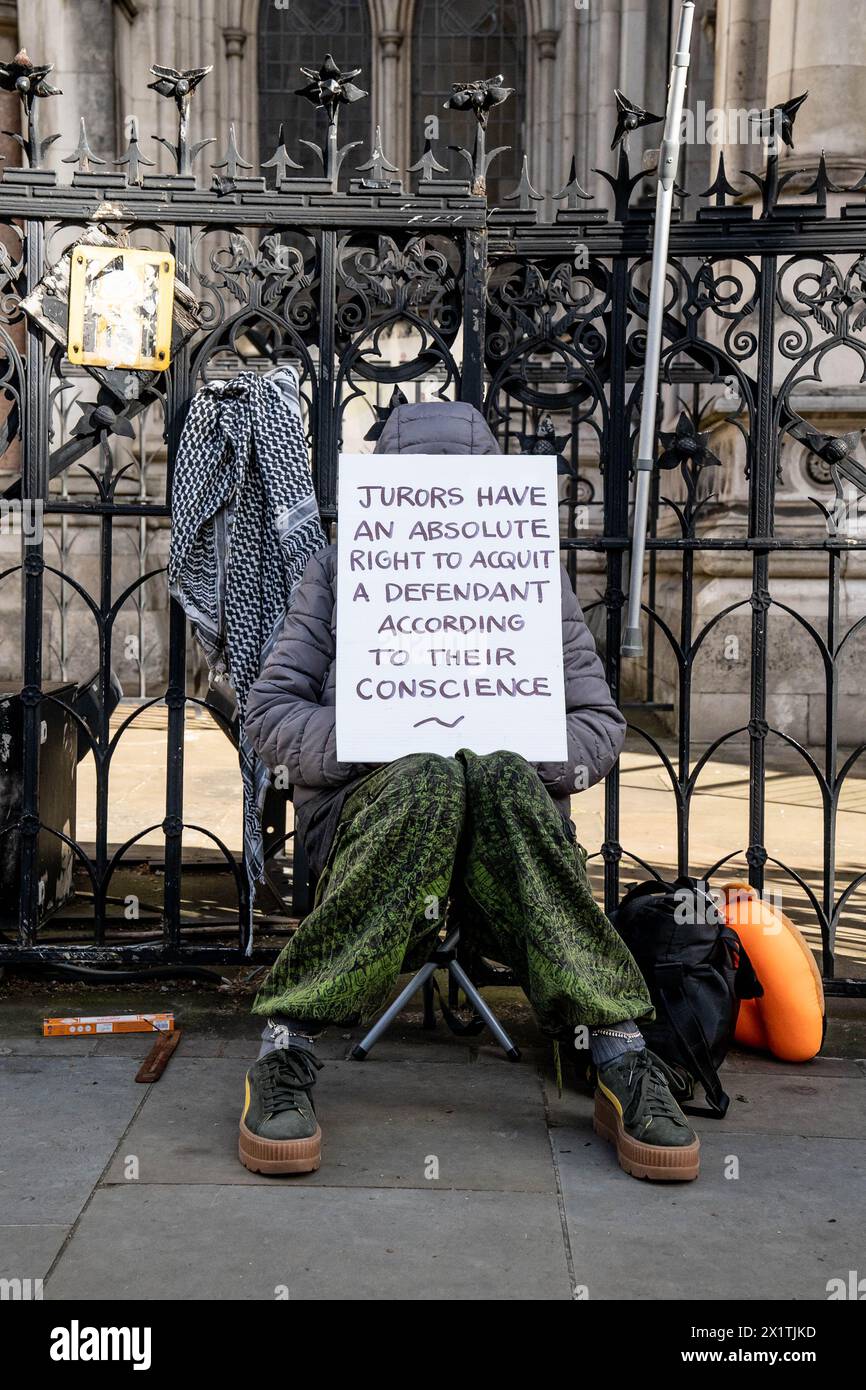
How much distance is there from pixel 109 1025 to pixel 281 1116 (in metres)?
1.02

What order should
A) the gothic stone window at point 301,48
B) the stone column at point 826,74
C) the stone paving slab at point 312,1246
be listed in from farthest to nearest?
the gothic stone window at point 301,48 → the stone column at point 826,74 → the stone paving slab at point 312,1246

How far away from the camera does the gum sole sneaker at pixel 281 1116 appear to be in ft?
10.2

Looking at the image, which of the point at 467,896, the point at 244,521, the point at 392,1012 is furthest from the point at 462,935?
the point at 244,521

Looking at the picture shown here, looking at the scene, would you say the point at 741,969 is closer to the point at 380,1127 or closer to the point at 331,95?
the point at 380,1127

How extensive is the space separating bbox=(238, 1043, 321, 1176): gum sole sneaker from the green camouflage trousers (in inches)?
4.9

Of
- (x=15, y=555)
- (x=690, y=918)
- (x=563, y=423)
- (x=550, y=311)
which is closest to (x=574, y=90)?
(x=563, y=423)

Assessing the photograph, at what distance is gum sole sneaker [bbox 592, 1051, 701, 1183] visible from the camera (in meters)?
3.10

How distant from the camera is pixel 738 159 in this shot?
11.1 meters

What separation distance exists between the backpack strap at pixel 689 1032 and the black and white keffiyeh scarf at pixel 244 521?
1420 mm

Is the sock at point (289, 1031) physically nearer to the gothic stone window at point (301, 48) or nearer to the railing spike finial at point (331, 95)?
the railing spike finial at point (331, 95)

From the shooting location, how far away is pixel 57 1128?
11.0 ft

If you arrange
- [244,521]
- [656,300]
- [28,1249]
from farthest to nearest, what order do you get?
[244,521]
[656,300]
[28,1249]

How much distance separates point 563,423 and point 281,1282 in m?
11.2

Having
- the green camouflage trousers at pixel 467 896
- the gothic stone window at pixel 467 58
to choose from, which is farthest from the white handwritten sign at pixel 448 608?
the gothic stone window at pixel 467 58
